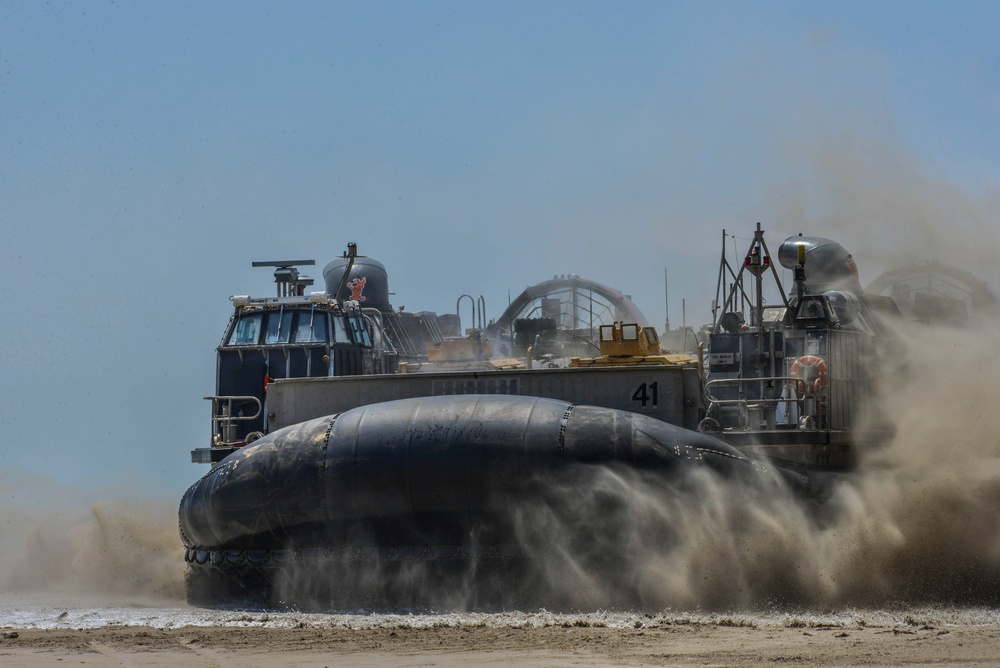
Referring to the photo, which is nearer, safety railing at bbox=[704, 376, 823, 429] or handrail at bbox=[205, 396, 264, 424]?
safety railing at bbox=[704, 376, 823, 429]

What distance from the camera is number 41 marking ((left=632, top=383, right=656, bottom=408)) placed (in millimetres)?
12836

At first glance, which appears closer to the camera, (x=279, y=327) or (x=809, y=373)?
(x=809, y=373)

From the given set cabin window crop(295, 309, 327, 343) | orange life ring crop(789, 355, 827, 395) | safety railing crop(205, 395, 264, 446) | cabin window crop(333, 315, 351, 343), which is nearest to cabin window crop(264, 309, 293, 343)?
cabin window crop(295, 309, 327, 343)

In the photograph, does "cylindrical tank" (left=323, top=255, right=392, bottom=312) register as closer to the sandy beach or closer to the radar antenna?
the radar antenna

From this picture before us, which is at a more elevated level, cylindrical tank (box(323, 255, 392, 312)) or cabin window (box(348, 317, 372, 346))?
cylindrical tank (box(323, 255, 392, 312))

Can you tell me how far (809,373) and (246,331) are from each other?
22.9 feet

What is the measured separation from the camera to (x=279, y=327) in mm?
17031

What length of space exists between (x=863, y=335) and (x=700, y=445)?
197 inches

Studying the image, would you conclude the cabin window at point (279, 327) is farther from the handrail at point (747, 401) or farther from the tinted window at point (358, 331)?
the handrail at point (747, 401)

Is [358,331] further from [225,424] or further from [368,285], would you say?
[368,285]

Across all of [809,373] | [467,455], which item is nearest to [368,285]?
[809,373]

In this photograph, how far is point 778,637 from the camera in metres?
9.27

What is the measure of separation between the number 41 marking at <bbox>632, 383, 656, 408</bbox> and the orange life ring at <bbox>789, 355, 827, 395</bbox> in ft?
5.35

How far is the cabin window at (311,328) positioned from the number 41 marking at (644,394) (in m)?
5.34
